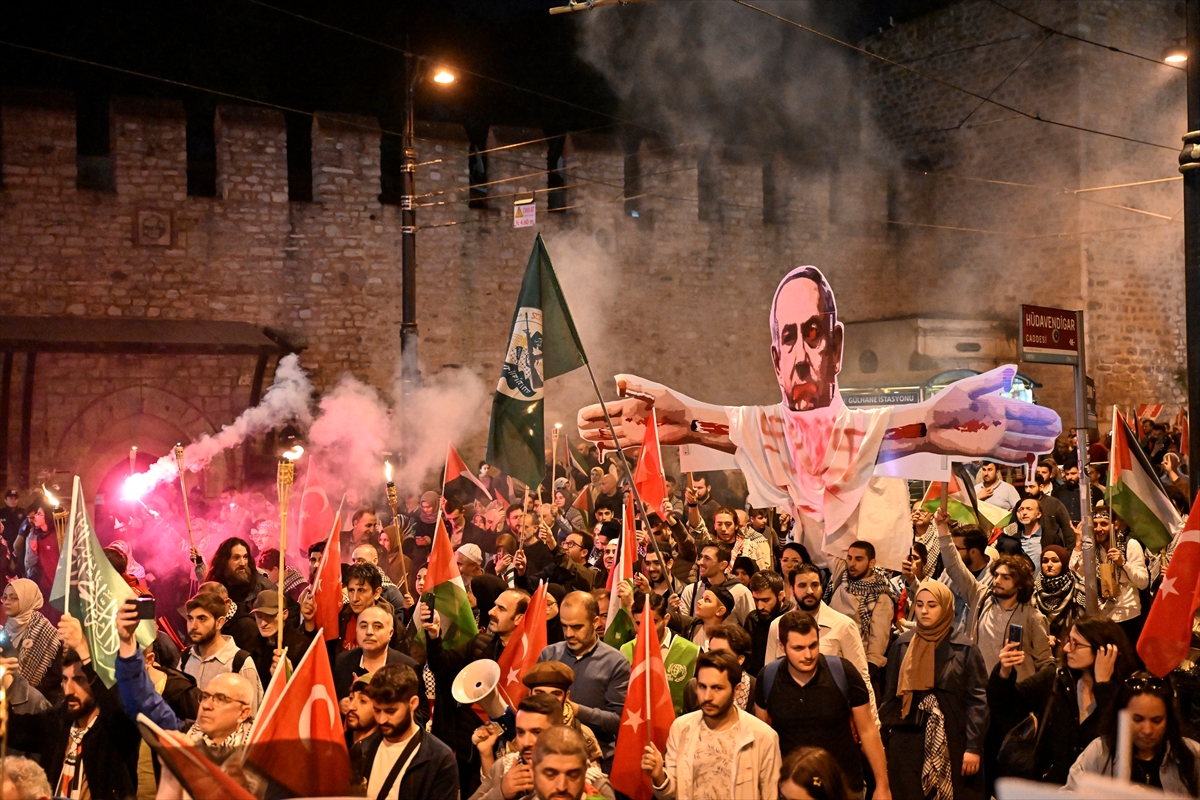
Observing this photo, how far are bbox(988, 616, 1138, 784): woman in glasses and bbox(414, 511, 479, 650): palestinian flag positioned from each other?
2883mm

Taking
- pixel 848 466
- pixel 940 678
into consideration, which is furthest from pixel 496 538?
pixel 940 678

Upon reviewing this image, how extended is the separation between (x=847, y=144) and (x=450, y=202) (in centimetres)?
876

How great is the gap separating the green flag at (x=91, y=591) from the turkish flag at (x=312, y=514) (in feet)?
11.6

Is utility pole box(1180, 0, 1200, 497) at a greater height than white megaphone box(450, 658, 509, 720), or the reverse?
utility pole box(1180, 0, 1200, 497)

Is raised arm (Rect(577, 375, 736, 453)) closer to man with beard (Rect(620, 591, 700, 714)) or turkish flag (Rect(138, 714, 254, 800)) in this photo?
man with beard (Rect(620, 591, 700, 714))

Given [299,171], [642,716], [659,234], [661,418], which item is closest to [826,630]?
[642,716]

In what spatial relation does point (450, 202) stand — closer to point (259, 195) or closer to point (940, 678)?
point (259, 195)

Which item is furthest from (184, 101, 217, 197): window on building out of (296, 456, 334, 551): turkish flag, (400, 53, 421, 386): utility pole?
(296, 456, 334, 551): turkish flag

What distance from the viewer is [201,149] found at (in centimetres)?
2283

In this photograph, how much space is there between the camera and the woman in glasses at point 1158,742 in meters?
4.17

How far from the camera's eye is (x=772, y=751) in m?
4.49

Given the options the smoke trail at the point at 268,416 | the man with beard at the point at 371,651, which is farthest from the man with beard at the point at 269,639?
the smoke trail at the point at 268,416

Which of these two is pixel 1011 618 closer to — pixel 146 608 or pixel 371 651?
pixel 371 651

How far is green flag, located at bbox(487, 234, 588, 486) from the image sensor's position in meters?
7.39
